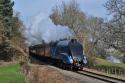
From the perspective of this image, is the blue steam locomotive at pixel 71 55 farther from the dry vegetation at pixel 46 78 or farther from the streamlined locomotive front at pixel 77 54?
the dry vegetation at pixel 46 78

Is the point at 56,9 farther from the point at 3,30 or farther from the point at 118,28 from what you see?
the point at 118,28

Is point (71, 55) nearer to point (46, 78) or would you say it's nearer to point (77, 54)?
point (77, 54)

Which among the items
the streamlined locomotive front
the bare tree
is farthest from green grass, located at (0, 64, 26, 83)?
the bare tree

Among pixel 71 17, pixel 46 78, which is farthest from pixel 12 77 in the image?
pixel 71 17

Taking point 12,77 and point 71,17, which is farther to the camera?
point 71,17

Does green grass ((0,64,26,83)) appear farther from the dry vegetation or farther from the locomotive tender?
the locomotive tender

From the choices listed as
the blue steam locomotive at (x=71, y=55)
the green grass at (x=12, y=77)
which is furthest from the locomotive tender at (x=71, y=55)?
the green grass at (x=12, y=77)

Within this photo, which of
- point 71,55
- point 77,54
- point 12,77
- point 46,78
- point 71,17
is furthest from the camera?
point 71,17

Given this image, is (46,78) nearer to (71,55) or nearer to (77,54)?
(71,55)

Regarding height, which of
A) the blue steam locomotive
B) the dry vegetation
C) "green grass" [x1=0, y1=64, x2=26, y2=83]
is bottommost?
"green grass" [x1=0, y1=64, x2=26, y2=83]

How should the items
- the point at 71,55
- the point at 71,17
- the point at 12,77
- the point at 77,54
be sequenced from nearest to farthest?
the point at 12,77
the point at 71,55
the point at 77,54
the point at 71,17

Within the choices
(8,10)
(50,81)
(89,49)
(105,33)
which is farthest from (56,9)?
(50,81)

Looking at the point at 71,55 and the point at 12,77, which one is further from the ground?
the point at 71,55

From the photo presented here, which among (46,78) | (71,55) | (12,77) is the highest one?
(71,55)
